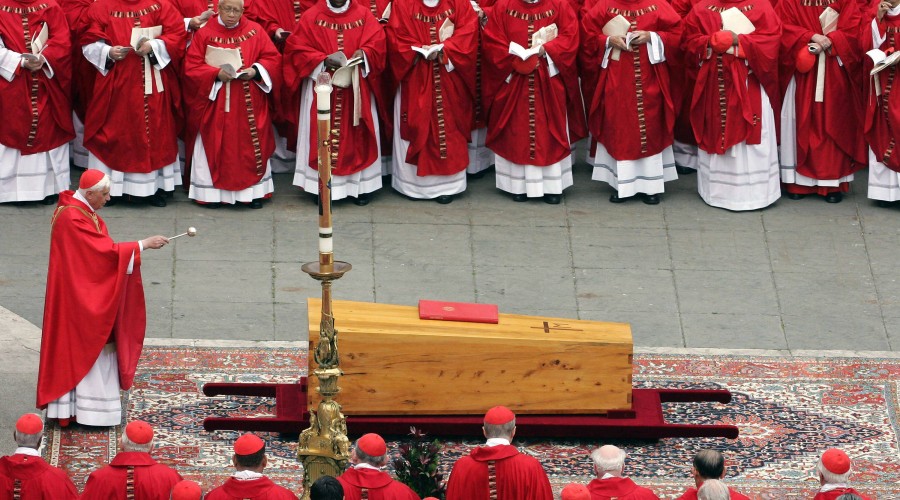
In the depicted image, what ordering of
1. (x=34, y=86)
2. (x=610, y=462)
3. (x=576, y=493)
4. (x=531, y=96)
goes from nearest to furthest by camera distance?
(x=576, y=493) < (x=610, y=462) < (x=34, y=86) < (x=531, y=96)

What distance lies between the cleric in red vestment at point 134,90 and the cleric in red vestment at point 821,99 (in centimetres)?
535

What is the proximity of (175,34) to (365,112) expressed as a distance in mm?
1752

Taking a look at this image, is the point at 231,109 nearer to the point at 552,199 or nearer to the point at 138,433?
the point at 552,199

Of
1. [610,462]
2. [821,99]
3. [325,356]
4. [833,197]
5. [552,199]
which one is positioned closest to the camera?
[325,356]

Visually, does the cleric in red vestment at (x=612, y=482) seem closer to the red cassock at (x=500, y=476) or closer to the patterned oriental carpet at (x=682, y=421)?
the red cassock at (x=500, y=476)

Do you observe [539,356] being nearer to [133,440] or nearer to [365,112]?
[133,440]

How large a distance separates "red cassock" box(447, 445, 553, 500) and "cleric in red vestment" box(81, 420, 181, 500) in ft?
5.34

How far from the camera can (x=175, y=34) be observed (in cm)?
1789

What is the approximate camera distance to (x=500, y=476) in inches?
467

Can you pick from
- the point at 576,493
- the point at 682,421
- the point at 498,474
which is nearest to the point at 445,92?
the point at 682,421

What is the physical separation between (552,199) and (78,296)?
18.7 feet

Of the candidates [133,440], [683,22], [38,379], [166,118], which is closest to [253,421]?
[38,379]

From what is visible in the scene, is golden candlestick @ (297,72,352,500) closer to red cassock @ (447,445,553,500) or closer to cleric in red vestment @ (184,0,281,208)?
red cassock @ (447,445,553,500)

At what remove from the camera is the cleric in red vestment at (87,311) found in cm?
1395
